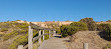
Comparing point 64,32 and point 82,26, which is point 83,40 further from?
point 82,26

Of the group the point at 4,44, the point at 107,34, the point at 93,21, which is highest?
the point at 93,21

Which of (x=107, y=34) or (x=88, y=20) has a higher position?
(x=88, y=20)

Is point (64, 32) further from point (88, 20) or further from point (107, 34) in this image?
point (88, 20)

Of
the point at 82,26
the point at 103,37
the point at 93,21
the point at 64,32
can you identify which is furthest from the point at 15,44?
the point at 93,21

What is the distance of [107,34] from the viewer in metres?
10.3

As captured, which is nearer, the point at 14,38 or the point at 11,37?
the point at 14,38

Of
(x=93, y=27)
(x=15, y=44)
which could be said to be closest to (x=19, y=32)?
(x=15, y=44)

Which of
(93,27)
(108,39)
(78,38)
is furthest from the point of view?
(93,27)

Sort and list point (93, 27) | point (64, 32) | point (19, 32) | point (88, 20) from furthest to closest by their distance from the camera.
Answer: point (88, 20), point (93, 27), point (64, 32), point (19, 32)

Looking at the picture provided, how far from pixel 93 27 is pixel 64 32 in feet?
35.4

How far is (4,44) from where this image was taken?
34.9 ft

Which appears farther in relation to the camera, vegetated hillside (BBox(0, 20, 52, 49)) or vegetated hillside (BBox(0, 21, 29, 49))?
vegetated hillside (BBox(0, 21, 29, 49))

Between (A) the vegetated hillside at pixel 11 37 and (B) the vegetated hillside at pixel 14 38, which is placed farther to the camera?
(A) the vegetated hillside at pixel 11 37

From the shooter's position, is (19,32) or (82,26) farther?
(82,26)
